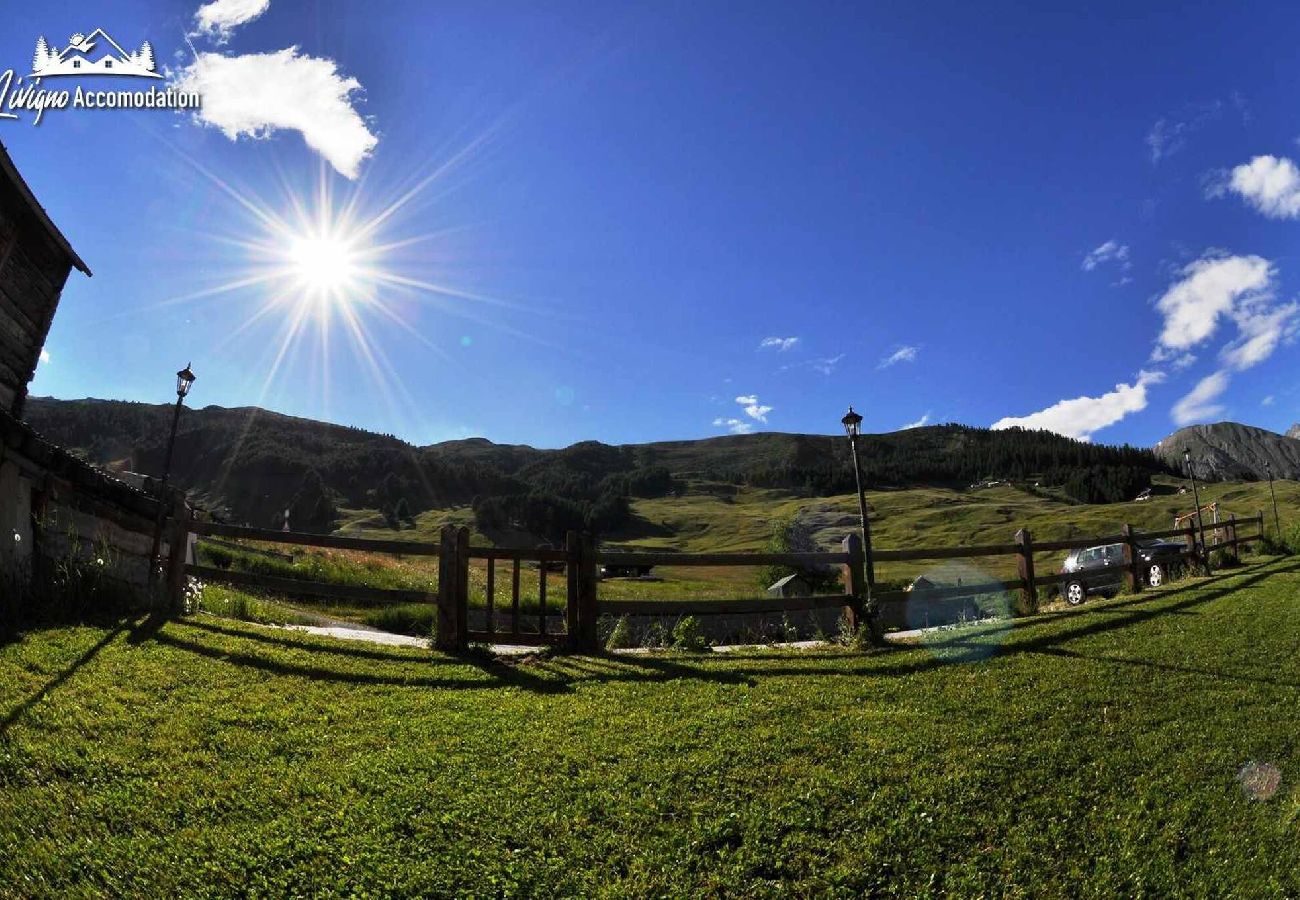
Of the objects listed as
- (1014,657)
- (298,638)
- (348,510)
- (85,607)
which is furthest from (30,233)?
(348,510)

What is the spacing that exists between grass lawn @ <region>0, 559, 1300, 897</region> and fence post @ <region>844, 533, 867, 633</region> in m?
2.53

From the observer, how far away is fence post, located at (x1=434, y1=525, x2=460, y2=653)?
9.13 metres

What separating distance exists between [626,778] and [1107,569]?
41.8ft

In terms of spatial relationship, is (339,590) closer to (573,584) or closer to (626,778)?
(573,584)

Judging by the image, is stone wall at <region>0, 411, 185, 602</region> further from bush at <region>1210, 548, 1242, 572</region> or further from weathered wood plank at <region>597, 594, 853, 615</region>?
bush at <region>1210, 548, 1242, 572</region>

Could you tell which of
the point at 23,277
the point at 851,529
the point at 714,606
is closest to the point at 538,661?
the point at 714,606

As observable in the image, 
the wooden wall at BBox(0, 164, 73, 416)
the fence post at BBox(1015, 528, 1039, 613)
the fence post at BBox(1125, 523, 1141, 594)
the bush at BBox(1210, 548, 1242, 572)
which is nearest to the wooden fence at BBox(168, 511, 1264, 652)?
the fence post at BBox(1015, 528, 1039, 613)

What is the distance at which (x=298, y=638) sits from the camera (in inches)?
347

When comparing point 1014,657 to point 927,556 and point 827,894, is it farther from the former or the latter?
point 827,894

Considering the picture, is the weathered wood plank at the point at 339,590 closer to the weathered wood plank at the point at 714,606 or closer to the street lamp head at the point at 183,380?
the weathered wood plank at the point at 714,606

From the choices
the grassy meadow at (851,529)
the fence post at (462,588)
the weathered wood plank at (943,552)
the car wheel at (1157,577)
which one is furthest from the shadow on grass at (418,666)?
the car wheel at (1157,577)

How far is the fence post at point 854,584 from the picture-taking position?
10336 mm

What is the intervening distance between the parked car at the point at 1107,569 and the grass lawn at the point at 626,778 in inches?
247

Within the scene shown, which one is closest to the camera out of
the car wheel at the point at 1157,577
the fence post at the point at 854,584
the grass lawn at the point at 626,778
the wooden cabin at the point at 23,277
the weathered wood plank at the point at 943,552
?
the grass lawn at the point at 626,778
